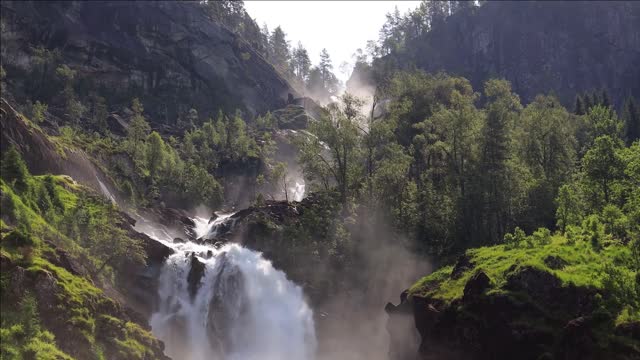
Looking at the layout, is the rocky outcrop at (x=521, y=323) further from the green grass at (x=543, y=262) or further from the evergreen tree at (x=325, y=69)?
the evergreen tree at (x=325, y=69)

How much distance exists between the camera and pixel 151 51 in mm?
132875

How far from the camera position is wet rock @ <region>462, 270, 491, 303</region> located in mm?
35156

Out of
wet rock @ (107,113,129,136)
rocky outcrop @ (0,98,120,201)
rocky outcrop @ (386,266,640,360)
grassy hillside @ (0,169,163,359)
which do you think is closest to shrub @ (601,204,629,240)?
rocky outcrop @ (386,266,640,360)

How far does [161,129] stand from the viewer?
390ft

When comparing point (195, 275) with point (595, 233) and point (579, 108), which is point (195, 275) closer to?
point (595, 233)

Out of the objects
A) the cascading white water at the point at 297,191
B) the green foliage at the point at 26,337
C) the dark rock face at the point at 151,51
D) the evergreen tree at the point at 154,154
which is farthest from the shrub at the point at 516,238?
the dark rock face at the point at 151,51

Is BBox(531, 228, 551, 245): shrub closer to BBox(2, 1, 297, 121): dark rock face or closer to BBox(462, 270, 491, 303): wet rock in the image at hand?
BBox(462, 270, 491, 303): wet rock

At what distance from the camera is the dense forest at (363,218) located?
109 ft

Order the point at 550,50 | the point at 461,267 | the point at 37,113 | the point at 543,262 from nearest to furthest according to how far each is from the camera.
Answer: the point at 543,262 < the point at 461,267 < the point at 37,113 < the point at 550,50

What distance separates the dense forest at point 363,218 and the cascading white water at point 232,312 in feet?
3.45

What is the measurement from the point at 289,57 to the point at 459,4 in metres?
56.0

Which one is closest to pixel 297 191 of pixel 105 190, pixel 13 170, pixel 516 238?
pixel 105 190

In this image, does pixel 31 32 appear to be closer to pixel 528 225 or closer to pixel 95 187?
pixel 95 187

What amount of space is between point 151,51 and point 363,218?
294ft
